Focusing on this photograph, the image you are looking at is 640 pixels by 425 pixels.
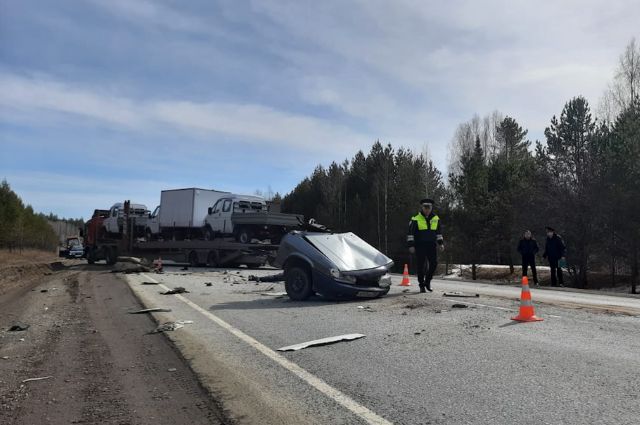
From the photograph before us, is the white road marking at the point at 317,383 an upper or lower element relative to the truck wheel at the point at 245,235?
lower

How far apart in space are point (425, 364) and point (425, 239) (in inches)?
226

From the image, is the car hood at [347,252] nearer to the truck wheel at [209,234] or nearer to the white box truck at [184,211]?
the truck wheel at [209,234]

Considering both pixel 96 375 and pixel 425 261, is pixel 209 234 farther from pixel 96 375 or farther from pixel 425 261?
pixel 96 375

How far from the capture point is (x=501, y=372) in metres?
4.86

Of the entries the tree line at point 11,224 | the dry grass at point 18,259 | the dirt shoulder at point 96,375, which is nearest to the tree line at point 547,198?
the dirt shoulder at point 96,375

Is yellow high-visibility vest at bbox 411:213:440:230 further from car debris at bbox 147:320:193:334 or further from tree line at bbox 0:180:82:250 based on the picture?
tree line at bbox 0:180:82:250

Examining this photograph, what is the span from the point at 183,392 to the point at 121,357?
183cm

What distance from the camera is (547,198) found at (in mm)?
23672

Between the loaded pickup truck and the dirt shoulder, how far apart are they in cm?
1306

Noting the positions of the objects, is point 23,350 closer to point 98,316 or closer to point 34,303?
point 98,316

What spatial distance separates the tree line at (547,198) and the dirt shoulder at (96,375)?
18215mm

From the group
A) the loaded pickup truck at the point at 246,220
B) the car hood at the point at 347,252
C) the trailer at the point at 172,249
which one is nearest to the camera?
the car hood at the point at 347,252

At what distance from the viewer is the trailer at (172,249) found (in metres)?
23.2

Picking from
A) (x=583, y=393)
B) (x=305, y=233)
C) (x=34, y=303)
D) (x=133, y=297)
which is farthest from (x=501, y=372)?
(x=34, y=303)
